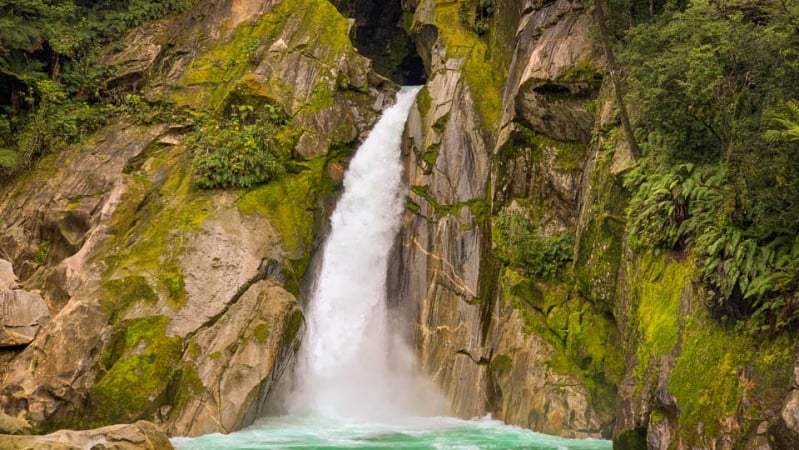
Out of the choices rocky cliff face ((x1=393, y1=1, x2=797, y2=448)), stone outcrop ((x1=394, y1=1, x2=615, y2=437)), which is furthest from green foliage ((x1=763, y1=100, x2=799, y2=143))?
stone outcrop ((x1=394, y1=1, x2=615, y2=437))

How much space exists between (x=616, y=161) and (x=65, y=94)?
21.9m

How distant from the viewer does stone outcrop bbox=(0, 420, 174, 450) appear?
12.2m

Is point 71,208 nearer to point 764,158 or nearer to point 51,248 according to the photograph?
point 51,248

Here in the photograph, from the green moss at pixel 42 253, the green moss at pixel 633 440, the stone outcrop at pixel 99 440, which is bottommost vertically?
the stone outcrop at pixel 99 440

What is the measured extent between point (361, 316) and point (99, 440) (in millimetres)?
10284

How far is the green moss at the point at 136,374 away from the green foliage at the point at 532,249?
9652 mm

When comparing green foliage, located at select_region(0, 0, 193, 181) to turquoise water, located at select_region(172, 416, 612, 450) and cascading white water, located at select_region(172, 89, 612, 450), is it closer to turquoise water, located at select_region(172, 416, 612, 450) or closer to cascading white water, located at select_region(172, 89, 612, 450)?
cascading white water, located at select_region(172, 89, 612, 450)

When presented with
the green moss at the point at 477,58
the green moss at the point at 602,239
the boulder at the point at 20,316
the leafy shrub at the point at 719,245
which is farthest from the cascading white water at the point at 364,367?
the boulder at the point at 20,316

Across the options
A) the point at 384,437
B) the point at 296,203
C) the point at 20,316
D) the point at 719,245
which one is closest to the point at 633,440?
the point at 719,245

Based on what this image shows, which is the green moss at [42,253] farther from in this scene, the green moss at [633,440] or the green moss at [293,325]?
the green moss at [633,440]

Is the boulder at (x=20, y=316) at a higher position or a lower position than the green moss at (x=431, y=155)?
lower

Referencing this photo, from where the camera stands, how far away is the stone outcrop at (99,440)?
12.2 metres

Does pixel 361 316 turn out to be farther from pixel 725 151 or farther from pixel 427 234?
pixel 725 151

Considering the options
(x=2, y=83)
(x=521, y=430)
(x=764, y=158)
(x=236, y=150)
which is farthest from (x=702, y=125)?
(x=2, y=83)
